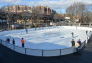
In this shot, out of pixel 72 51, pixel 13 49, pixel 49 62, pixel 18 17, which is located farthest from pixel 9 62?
pixel 18 17

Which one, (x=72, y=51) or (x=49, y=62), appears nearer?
(x=49, y=62)

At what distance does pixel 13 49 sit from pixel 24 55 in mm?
2366

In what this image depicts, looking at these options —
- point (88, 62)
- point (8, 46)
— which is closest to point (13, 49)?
point (8, 46)

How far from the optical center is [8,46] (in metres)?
18.0

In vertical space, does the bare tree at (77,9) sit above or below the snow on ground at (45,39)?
above

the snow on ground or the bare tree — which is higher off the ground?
the bare tree

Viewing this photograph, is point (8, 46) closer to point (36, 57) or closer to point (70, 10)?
point (36, 57)

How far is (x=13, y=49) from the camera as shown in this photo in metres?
16.6

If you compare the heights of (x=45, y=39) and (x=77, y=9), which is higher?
(x=77, y=9)

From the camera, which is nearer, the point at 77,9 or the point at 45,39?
the point at 45,39

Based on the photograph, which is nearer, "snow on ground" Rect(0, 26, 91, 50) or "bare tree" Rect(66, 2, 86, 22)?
"snow on ground" Rect(0, 26, 91, 50)

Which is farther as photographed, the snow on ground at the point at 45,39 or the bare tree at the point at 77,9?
the bare tree at the point at 77,9

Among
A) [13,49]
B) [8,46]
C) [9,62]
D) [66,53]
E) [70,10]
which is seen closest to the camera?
[9,62]

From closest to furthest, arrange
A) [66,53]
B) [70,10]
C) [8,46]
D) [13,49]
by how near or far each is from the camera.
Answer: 1. [66,53]
2. [13,49]
3. [8,46]
4. [70,10]
